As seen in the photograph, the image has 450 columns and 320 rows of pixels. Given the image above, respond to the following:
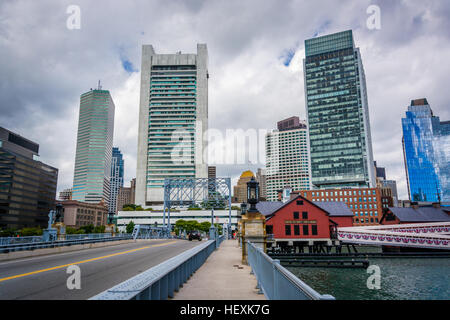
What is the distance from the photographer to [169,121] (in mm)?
172500

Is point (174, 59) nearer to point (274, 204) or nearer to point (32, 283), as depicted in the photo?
point (274, 204)

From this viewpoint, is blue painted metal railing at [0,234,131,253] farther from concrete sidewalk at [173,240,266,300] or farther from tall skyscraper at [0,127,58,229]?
tall skyscraper at [0,127,58,229]

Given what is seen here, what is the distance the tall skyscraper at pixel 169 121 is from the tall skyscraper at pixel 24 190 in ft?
Answer: 151

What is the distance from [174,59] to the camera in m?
182

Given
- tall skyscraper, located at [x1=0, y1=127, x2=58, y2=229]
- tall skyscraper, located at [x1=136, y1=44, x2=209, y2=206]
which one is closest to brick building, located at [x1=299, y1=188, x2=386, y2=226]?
tall skyscraper, located at [x1=136, y1=44, x2=209, y2=206]

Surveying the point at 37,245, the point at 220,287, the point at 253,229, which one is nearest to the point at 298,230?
the point at 253,229

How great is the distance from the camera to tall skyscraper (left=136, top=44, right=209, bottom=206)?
16725 cm

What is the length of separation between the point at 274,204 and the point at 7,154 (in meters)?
123

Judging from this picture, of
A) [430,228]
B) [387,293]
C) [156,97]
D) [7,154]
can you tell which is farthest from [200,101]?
[387,293]

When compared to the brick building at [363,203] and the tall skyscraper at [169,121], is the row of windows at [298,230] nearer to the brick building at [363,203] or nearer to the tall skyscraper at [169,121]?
the brick building at [363,203]

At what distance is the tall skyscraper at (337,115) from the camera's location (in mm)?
148500

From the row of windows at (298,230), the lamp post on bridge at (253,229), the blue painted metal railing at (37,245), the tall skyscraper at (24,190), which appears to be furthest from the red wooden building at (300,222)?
the tall skyscraper at (24,190)

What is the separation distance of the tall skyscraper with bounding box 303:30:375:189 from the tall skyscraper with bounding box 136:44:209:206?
60.7 meters

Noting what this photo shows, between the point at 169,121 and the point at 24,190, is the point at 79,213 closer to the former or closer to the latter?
the point at 24,190
